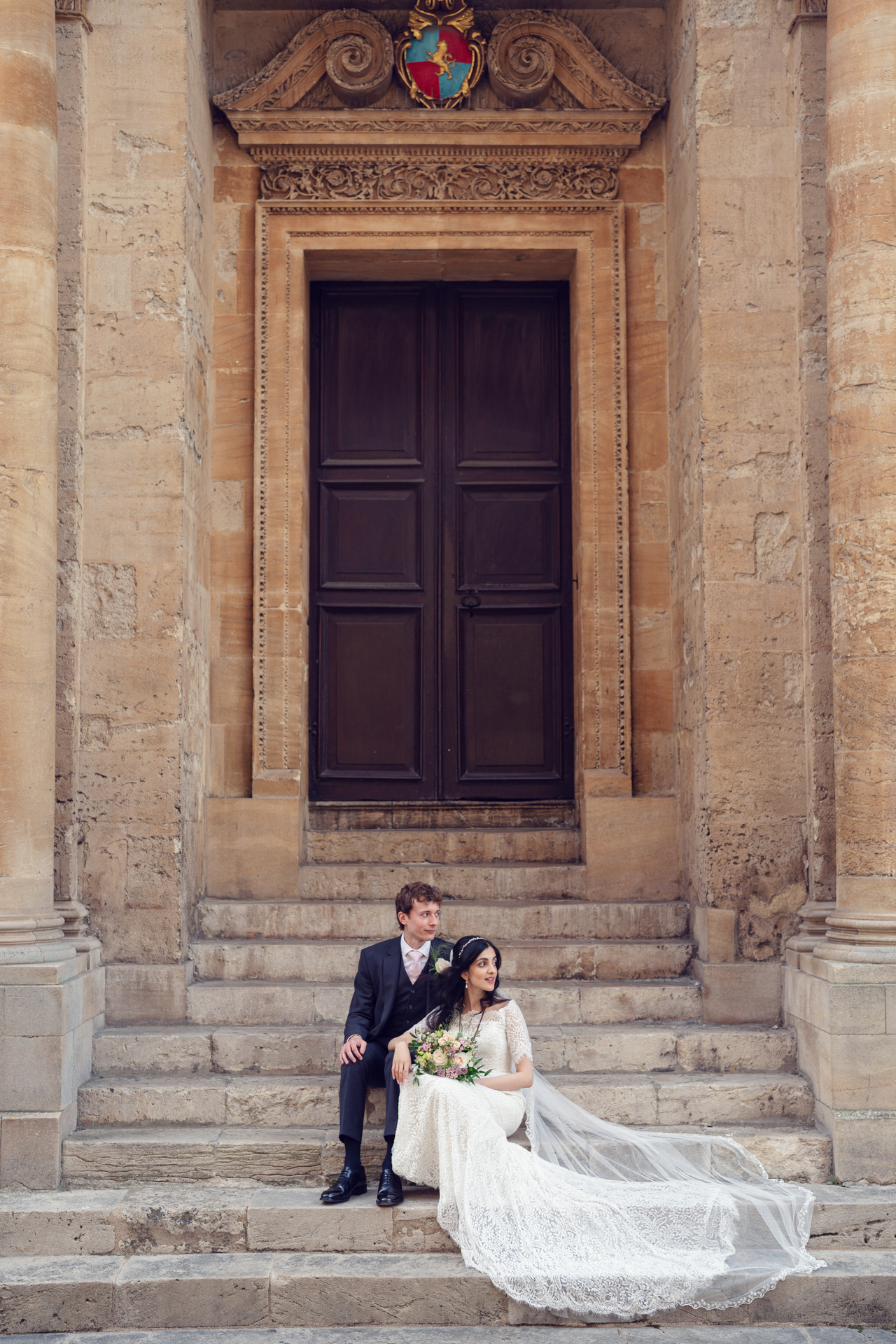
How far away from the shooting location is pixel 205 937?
22.5 feet

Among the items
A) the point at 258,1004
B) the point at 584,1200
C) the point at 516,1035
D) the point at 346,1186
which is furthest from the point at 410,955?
the point at 584,1200

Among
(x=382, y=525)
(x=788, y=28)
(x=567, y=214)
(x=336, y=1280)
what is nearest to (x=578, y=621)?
(x=382, y=525)

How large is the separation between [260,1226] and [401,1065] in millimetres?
784

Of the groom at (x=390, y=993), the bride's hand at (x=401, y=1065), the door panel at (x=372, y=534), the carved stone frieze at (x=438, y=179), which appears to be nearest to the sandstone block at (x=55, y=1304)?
the groom at (x=390, y=993)

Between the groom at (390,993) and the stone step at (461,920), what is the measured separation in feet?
3.51

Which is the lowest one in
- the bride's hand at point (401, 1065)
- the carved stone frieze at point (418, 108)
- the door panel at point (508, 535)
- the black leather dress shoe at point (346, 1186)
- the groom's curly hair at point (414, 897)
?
the black leather dress shoe at point (346, 1186)

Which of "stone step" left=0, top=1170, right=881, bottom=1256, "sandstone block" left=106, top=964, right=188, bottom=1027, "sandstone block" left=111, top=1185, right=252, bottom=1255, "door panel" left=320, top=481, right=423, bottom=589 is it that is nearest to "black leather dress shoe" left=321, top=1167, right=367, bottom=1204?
"stone step" left=0, top=1170, right=881, bottom=1256

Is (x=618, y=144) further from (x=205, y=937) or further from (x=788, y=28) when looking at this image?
(x=205, y=937)

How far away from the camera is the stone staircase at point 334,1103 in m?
4.74

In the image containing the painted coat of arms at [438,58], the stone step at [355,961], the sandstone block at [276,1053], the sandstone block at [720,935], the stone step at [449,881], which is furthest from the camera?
the painted coat of arms at [438,58]

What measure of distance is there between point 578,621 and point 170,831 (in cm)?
257

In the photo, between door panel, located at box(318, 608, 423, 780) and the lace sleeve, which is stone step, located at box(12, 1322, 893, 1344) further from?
door panel, located at box(318, 608, 423, 780)

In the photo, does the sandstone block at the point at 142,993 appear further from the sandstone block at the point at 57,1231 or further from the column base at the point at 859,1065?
the column base at the point at 859,1065

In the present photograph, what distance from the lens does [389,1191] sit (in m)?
5.03
